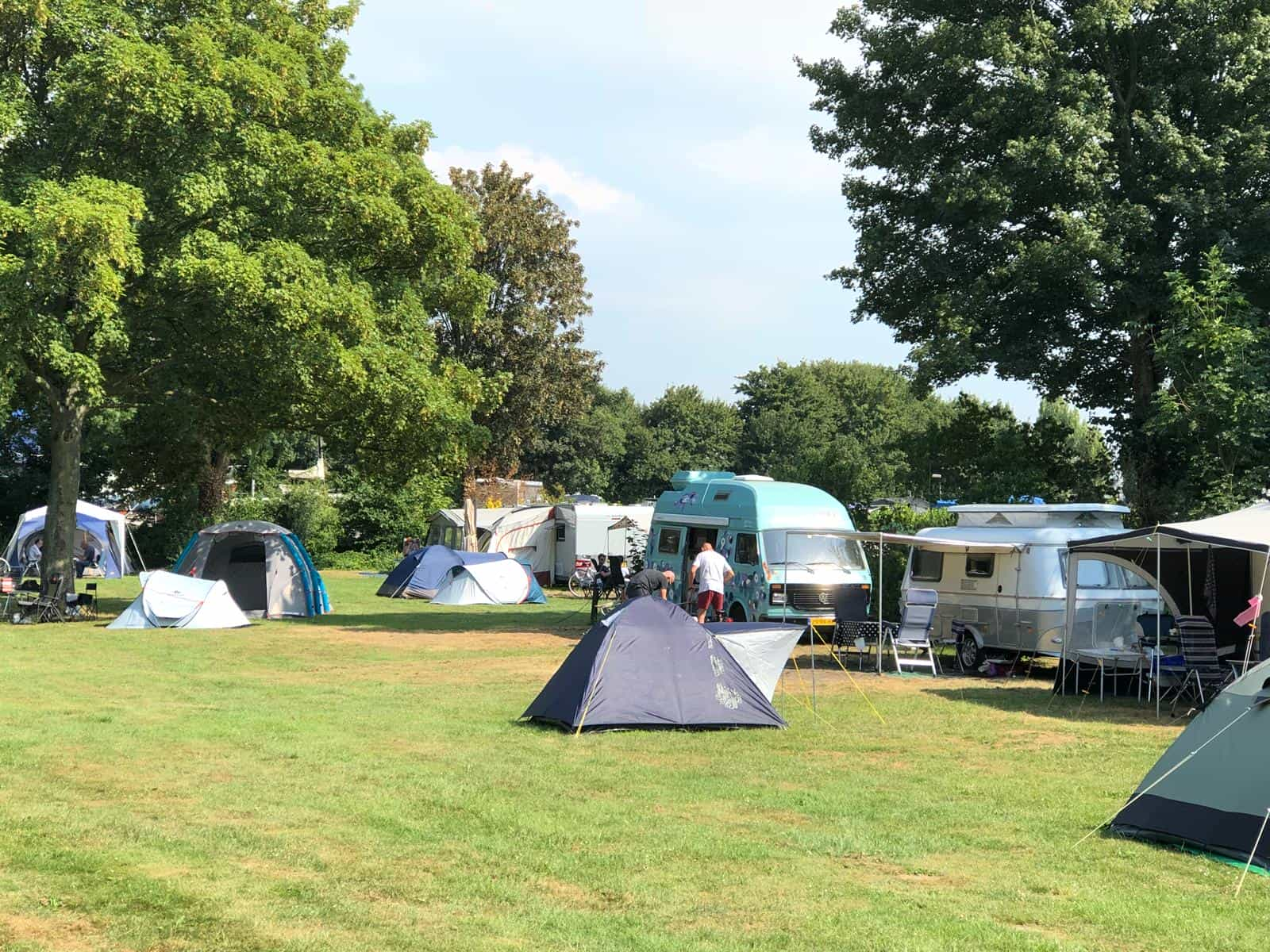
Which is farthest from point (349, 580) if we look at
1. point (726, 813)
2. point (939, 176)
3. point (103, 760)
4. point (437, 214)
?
point (726, 813)

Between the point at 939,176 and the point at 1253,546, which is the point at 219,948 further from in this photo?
the point at 939,176

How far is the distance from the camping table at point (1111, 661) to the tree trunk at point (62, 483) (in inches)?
682

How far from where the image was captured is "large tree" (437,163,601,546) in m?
41.1

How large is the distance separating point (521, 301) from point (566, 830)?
114 feet

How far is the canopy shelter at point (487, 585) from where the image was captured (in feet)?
92.5

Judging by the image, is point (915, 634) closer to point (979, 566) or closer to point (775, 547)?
point (979, 566)

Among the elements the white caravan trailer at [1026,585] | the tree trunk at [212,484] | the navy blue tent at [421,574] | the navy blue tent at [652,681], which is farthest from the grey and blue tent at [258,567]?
the tree trunk at [212,484]

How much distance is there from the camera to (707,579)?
1806cm

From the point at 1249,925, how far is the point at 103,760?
796 cm

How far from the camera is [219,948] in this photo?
5602 millimetres

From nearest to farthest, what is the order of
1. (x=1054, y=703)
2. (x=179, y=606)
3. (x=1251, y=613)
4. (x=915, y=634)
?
(x=1251, y=613), (x=1054, y=703), (x=915, y=634), (x=179, y=606)

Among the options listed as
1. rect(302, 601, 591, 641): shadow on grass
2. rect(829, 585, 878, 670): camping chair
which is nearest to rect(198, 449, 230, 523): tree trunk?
rect(302, 601, 591, 641): shadow on grass

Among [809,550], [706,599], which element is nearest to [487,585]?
[809,550]

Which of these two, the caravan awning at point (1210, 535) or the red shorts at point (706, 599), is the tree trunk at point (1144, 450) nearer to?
the caravan awning at point (1210, 535)
